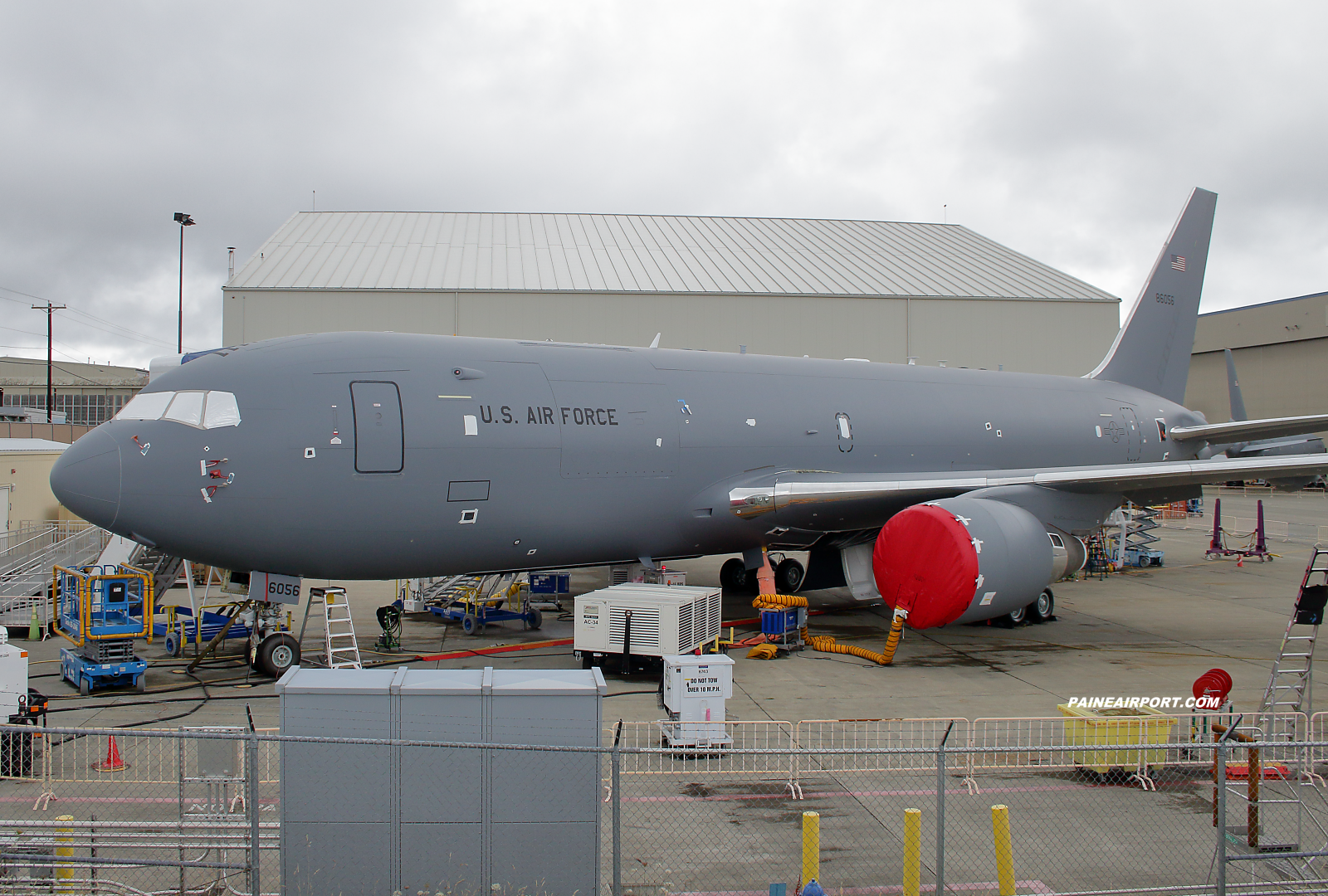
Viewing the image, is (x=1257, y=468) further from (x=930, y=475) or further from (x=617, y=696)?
(x=617, y=696)

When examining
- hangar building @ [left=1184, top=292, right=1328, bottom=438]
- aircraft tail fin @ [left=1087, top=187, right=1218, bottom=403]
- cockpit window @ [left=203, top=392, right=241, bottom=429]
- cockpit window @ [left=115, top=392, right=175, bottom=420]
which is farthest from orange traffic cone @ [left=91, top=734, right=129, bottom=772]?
hangar building @ [left=1184, top=292, right=1328, bottom=438]

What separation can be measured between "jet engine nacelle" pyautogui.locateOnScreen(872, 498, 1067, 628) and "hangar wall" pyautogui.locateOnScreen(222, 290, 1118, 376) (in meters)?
17.2

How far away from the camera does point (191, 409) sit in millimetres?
11414

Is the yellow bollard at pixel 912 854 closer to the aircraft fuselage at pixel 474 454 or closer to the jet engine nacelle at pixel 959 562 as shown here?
the jet engine nacelle at pixel 959 562

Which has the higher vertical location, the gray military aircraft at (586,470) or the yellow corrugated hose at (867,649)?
the gray military aircraft at (586,470)

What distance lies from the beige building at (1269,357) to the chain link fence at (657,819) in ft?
194

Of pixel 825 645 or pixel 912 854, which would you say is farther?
pixel 825 645

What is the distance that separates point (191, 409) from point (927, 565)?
9612 mm

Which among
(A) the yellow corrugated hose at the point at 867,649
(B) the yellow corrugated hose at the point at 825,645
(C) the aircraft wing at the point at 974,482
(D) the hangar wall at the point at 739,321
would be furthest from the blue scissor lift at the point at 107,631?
(D) the hangar wall at the point at 739,321

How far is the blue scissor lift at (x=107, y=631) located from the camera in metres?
12.1

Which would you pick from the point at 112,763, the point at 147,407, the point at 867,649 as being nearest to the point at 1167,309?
the point at 867,649

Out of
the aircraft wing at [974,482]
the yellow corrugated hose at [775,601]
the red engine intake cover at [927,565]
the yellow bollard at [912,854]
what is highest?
the aircraft wing at [974,482]

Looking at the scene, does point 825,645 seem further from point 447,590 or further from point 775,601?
point 447,590

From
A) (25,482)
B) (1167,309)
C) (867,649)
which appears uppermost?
(1167,309)
